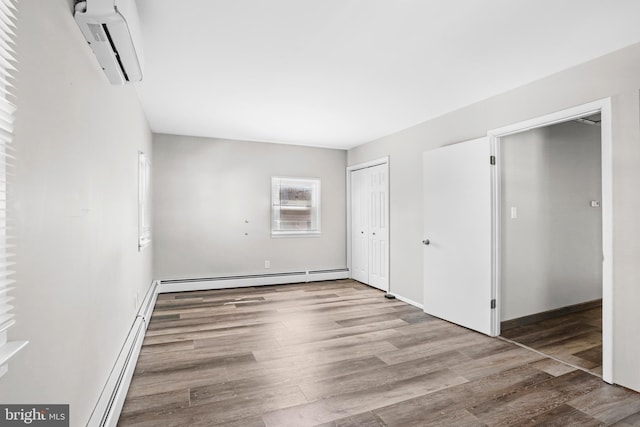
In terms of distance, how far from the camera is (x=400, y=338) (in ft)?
10.7

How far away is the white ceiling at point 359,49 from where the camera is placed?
6.42ft

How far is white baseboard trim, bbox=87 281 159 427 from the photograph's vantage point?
1.73 m

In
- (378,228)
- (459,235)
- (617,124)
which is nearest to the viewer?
(617,124)

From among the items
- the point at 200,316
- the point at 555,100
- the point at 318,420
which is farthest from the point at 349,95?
the point at 200,316

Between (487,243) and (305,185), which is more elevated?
(305,185)

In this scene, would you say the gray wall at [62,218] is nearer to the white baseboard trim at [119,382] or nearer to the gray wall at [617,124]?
the white baseboard trim at [119,382]

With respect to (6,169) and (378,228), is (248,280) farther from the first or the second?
(6,169)

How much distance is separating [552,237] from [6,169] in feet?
15.6

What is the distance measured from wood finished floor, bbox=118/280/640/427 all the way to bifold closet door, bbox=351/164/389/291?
58.6 inches

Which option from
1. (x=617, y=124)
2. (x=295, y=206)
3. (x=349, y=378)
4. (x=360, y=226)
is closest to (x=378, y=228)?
(x=360, y=226)

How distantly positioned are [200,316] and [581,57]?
4.55 m

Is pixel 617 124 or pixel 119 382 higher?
pixel 617 124

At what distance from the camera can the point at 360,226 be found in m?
5.91

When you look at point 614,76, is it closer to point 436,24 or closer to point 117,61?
point 436,24
